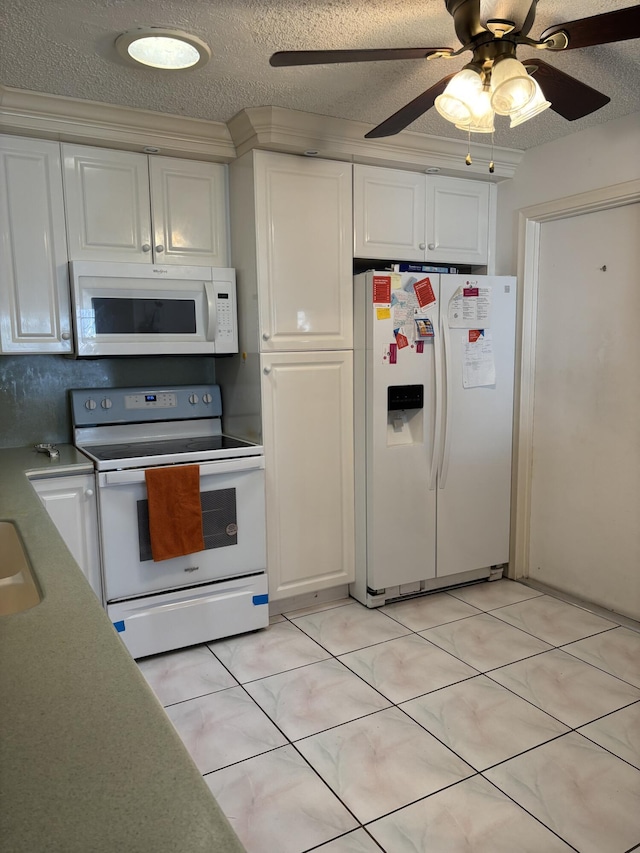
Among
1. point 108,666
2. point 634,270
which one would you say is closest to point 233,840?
point 108,666

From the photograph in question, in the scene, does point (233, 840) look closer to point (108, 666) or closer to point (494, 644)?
point (108, 666)

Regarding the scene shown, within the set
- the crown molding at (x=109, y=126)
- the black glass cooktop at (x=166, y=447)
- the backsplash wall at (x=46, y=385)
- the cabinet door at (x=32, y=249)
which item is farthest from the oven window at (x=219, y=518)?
the crown molding at (x=109, y=126)

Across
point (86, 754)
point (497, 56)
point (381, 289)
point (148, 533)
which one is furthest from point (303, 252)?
point (86, 754)

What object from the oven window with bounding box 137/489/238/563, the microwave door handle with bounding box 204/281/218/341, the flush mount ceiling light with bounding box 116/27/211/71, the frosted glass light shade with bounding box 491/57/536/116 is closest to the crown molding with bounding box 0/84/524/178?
the flush mount ceiling light with bounding box 116/27/211/71

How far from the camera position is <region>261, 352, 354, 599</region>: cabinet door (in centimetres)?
295

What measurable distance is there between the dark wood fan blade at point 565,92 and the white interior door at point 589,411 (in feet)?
3.46

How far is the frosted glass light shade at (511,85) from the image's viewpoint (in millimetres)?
1609

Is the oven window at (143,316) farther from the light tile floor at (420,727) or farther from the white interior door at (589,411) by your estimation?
the white interior door at (589,411)

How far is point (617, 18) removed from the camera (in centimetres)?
147

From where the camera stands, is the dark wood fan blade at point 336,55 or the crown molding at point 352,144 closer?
the dark wood fan blade at point 336,55

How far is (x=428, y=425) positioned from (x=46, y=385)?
189 centimetres

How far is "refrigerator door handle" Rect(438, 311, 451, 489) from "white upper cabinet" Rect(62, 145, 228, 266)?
44.9 inches

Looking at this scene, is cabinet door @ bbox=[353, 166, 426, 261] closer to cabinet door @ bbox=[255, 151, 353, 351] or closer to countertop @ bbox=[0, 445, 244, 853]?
cabinet door @ bbox=[255, 151, 353, 351]

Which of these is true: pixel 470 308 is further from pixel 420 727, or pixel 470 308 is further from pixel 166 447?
pixel 420 727
